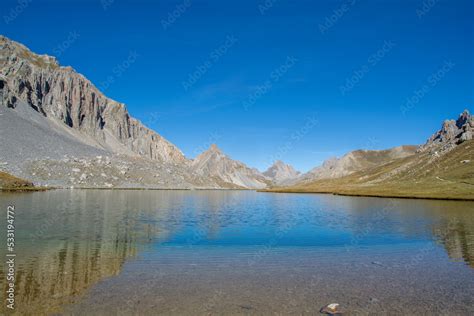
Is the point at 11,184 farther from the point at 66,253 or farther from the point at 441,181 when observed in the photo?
the point at 441,181

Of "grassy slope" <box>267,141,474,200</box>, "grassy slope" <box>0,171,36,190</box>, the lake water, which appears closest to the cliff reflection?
the lake water

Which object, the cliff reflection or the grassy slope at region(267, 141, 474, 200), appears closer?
the cliff reflection

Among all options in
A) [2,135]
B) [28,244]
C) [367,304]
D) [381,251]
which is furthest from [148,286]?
[2,135]

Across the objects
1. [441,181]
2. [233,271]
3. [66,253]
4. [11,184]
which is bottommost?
[233,271]

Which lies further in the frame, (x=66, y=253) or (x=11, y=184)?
(x=11, y=184)

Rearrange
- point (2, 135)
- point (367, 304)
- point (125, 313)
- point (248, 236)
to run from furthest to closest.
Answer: point (2, 135), point (248, 236), point (367, 304), point (125, 313)

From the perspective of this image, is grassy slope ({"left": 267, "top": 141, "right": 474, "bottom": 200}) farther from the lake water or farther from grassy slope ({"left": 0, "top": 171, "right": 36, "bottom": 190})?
grassy slope ({"left": 0, "top": 171, "right": 36, "bottom": 190})

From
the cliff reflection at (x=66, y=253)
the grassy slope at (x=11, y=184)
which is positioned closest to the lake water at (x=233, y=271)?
the cliff reflection at (x=66, y=253)

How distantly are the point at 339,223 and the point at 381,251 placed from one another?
20553 millimetres

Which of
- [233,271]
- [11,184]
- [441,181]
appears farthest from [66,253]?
[441,181]

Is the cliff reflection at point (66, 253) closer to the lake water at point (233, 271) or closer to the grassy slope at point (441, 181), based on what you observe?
the lake water at point (233, 271)

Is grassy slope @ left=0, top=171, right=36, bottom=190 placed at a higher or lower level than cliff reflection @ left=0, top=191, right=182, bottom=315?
higher

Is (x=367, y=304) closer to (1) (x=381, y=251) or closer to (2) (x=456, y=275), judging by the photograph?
(2) (x=456, y=275)

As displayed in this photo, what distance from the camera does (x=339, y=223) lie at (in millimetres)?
50219
